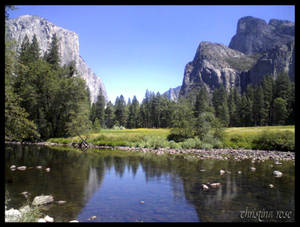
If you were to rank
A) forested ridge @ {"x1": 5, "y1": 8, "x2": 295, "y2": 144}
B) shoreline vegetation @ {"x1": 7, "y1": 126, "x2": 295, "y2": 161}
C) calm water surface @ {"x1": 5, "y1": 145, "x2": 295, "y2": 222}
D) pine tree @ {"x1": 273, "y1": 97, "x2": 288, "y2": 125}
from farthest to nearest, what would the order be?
1. pine tree @ {"x1": 273, "y1": 97, "x2": 288, "y2": 125}
2. forested ridge @ {"x1": 5, "y1": 8, "x2": 295, "y2": 144}
3. shoreline vegetation @ {"x1": 7, "y1": 126, "x2": 295, "y2": 161}
4. calm water surface @ {"x1": 5, "y1": 145, "x2": 295, "y2": 222}

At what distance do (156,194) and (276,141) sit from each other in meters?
24.3

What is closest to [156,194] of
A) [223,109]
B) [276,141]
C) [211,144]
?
[211,144]

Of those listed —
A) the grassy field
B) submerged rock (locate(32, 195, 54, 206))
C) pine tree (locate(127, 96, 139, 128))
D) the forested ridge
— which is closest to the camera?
submerged rock (locate(32, 195, 54, 206))

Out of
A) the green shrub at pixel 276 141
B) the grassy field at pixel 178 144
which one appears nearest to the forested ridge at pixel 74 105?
the grassy field at pixel 178 144

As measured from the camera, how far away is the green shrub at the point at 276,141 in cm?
2807

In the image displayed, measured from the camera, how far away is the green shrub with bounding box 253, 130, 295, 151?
92.1 ft

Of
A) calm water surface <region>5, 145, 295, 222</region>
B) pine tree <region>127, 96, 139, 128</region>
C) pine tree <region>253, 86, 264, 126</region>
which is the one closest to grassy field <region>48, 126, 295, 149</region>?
calm water surface <region>5, 145, 295, 222</region>

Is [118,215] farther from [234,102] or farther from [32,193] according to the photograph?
[234,102]

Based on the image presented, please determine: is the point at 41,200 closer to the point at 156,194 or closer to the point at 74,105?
the point at 156,194

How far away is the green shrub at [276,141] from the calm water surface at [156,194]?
43.0 ft

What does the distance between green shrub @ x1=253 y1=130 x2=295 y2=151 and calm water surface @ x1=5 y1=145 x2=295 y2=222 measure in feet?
43.0

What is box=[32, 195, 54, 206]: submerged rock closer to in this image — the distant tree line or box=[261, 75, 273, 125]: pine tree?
the distant tree line

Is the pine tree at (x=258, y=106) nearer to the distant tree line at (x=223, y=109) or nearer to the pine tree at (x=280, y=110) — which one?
the distant tree line at (x=223, y=109)

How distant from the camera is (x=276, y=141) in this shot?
28953 millimetres
